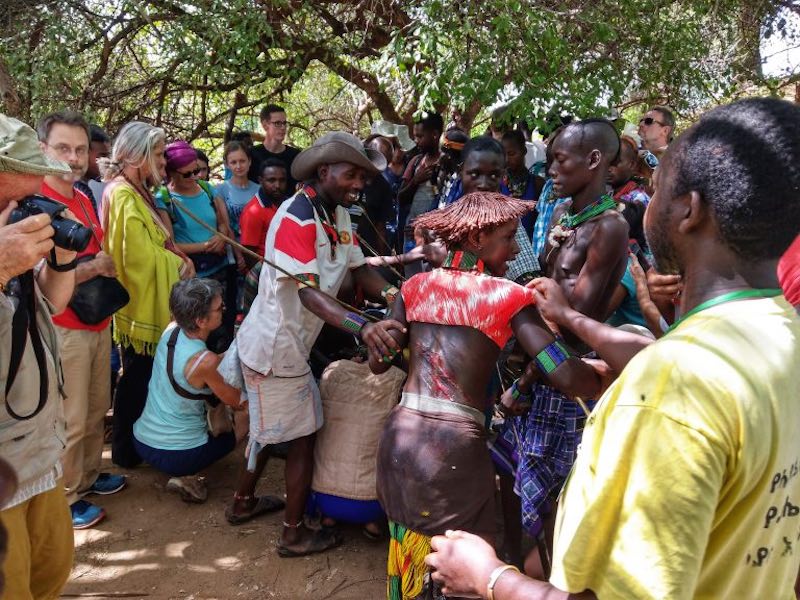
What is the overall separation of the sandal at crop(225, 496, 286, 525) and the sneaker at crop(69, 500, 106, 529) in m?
0.73

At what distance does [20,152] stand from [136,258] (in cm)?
196

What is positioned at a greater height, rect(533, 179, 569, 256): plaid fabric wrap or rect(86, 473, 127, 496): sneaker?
rect(533, 179, 569, 256): plaid fabric wrap

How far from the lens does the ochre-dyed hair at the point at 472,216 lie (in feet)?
7.93

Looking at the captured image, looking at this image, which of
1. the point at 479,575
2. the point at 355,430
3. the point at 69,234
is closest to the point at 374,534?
the point at 355,430

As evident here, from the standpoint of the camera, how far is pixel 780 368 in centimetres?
103

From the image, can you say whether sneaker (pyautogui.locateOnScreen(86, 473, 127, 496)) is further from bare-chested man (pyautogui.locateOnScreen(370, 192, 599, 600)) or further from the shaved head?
the shaved head

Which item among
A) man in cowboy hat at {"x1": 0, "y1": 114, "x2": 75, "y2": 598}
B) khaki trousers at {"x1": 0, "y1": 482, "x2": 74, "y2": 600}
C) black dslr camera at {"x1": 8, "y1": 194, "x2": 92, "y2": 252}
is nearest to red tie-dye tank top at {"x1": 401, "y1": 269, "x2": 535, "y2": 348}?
black dslr camera at {"x1": 8, "y1": 194, "x2": 92, "y2": 252}

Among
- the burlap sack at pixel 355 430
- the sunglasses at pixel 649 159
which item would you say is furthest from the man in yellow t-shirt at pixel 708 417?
the sunglasses at pixel 649 159

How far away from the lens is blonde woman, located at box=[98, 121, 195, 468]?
392cm

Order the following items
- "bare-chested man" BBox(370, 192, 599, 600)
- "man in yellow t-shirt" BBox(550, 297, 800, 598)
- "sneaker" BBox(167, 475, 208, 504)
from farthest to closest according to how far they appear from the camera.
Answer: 1. "sneaker" BBox(167, 475, 208, 504)
2. "bare-chested man" BBox(370, 192, 599, 600)
3. "man in yellow t-shirt" BBox(550, 297, 800, 598)

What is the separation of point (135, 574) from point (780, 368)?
11.0 ft

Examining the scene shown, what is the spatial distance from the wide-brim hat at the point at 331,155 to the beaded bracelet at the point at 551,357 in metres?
1.50

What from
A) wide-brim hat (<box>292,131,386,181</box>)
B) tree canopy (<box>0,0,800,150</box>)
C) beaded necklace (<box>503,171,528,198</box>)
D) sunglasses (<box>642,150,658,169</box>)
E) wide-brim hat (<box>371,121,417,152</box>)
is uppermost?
tree canopy (<box>0,0,800,150</box>)

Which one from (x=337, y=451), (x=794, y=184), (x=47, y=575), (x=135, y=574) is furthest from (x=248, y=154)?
(x=794, y=184)
